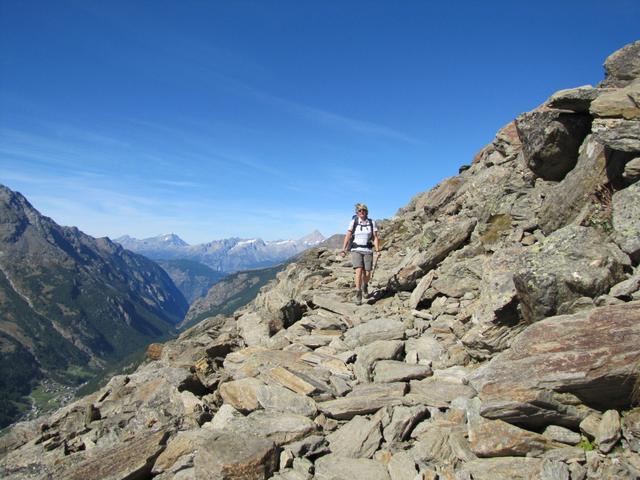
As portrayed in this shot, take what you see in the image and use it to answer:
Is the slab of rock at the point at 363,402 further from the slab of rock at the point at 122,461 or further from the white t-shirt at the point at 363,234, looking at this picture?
the white t-shirt at the point at 363,234

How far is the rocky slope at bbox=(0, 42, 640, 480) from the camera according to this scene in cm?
884

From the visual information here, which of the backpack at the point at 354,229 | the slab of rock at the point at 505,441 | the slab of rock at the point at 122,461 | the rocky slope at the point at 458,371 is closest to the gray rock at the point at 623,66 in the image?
the rocky slope at the point at 458,371

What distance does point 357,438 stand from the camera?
10391 mm

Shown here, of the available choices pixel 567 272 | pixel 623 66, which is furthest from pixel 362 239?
pixel 623 66

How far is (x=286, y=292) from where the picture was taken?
108 feet

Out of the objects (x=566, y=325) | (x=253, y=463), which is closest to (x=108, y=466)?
(x=253, y=463)

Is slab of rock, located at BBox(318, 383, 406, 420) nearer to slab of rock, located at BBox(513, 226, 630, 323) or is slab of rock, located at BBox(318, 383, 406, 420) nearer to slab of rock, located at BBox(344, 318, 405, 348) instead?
slab of rock, located at BBox(344, 318, 405, 348)

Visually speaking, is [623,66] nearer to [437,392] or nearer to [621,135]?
[621,135]

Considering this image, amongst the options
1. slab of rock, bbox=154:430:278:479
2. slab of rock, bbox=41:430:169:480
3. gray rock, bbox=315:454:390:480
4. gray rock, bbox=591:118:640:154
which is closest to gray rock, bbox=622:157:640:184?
gray rock, bbox=591:118:640:154

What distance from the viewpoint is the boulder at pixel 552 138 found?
17609mm

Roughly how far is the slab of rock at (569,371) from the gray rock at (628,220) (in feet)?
9.54

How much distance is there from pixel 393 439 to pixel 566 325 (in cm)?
492

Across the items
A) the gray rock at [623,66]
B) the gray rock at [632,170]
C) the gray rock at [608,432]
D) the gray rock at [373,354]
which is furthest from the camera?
the gray rock at [623,66]

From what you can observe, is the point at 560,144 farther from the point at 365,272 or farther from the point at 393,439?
the point at 393,439
